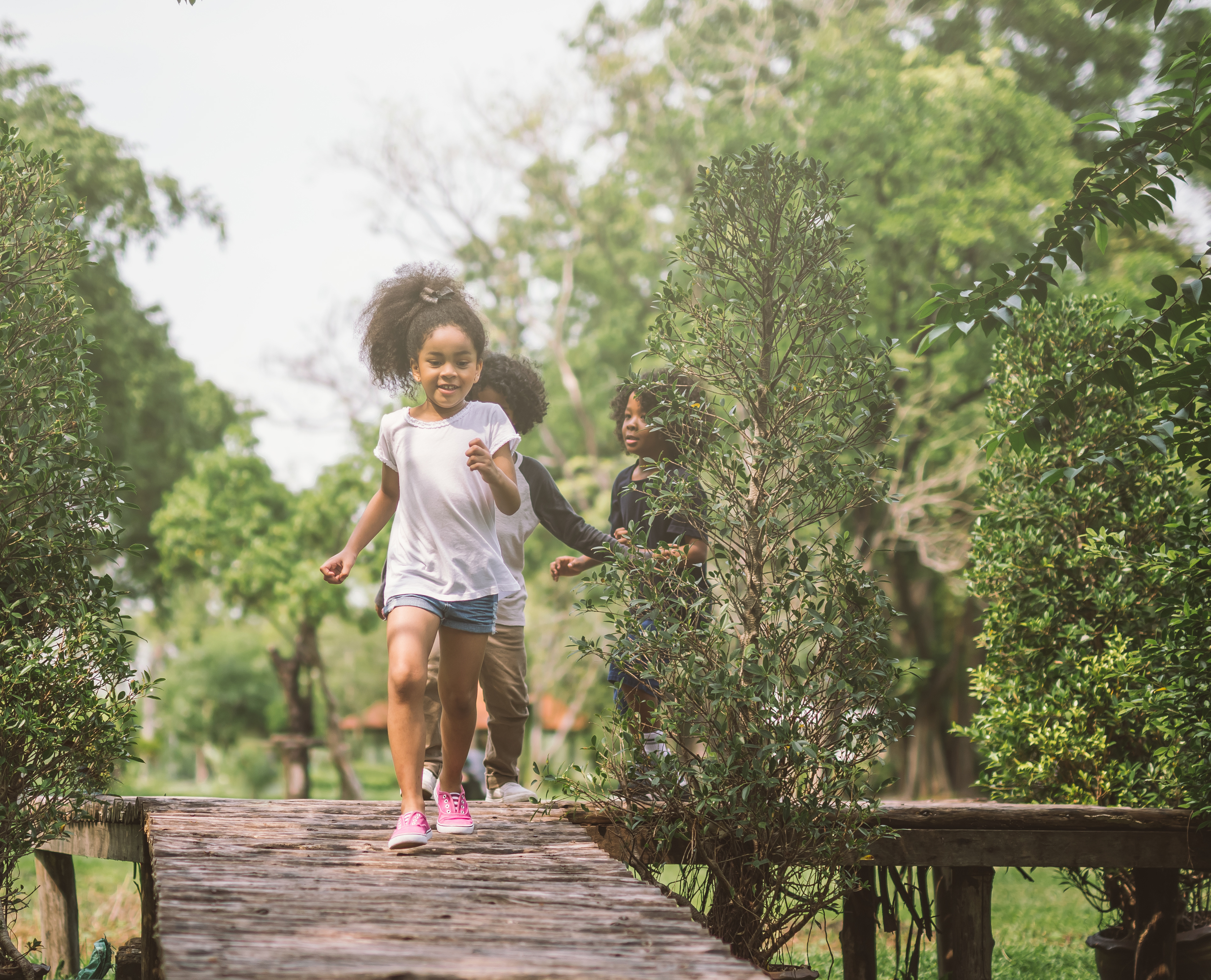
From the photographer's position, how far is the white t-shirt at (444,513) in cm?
428

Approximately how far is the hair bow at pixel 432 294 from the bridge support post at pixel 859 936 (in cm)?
375

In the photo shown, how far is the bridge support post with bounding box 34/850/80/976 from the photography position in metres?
6.58

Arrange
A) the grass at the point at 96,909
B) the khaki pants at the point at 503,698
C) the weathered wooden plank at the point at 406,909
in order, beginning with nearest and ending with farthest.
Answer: the weathered wooden plank at the point at 406,909 → the khaki pants at the point at 503,698 → the grass at the point at 96,909

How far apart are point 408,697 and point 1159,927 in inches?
177

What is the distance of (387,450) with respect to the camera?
14.8ft

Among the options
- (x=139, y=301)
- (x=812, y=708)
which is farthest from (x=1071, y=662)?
(x=139, y=301)

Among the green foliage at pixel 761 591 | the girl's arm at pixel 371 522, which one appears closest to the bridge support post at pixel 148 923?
the girl's arm at pixel 371 522

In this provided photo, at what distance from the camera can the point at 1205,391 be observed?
15.8 feet

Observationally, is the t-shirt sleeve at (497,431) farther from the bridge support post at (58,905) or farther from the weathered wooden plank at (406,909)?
the bridge support post at (58,905)

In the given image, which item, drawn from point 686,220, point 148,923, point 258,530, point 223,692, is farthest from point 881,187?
point 223,692

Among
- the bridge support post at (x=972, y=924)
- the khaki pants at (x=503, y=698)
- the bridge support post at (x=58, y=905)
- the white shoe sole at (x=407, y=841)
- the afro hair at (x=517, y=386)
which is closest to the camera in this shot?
the white shoe sole at (x=407, y=841)

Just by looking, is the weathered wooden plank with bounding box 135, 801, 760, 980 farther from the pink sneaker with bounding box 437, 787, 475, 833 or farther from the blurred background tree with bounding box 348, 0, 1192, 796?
the blurred background tree with bounding box 348, 0, 1192, 796

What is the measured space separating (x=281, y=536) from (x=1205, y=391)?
1588 centimetres

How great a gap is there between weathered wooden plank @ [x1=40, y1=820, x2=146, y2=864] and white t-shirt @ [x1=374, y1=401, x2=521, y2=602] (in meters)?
1.78
